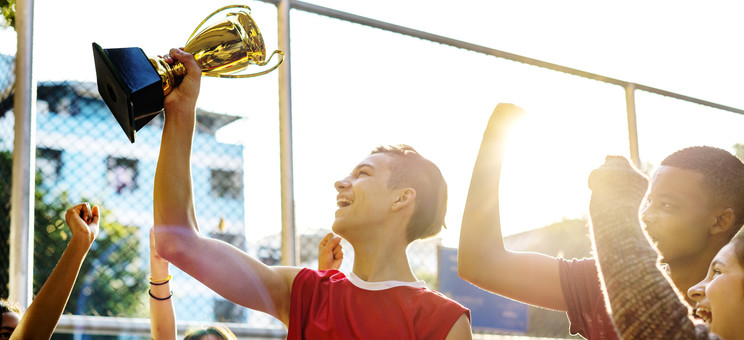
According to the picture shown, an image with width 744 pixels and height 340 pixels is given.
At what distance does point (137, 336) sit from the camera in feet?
8.85

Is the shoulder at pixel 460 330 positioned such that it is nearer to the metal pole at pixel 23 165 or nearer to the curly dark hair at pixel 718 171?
the curly dark hair at pixel 718 171

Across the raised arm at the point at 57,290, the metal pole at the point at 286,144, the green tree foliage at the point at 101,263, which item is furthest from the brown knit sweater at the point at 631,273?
the green tree foliage at the point at 101,263

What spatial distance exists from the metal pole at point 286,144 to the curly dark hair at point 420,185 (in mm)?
790

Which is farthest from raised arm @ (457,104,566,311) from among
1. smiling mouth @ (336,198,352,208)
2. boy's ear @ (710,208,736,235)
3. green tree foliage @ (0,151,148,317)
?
green tree foliage @ (0,151,148,317)

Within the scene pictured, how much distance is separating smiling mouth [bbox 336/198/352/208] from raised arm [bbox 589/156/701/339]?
43.8 inches

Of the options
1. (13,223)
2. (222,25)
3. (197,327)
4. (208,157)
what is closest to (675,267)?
(222,25)

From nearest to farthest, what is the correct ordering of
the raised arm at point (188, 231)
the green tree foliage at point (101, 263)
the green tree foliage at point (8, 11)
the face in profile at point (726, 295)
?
the face in profile at point (726, 295) < the raised arm at point (188, 231) < the green tree foliage at point (101, 263) < the green tree foliage at point (8, 11)

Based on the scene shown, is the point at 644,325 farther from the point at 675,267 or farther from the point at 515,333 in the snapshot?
the point at 515,333

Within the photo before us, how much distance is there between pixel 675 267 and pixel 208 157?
10.8ft

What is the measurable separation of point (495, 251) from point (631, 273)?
755mm

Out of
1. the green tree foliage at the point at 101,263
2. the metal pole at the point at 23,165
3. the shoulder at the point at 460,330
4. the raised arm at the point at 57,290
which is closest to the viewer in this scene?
the shoulder at the point at 460,330

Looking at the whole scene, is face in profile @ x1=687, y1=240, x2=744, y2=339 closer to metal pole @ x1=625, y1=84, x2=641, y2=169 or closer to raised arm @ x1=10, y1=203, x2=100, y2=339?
raised arm @ x1=10, y1=203, x2=100, y2=339

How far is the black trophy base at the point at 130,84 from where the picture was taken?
1.55 m

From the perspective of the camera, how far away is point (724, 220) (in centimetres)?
172
